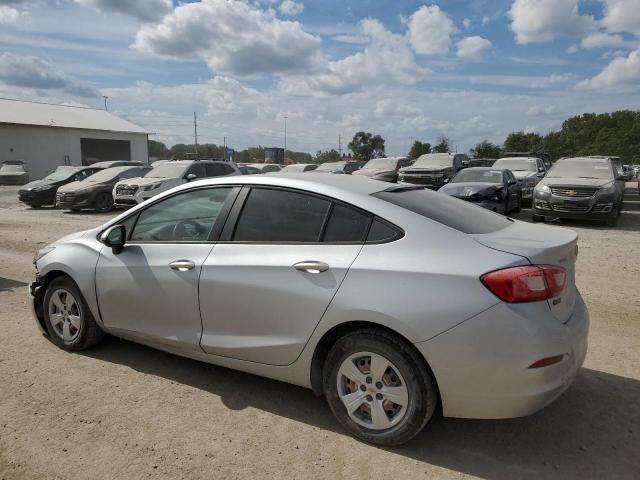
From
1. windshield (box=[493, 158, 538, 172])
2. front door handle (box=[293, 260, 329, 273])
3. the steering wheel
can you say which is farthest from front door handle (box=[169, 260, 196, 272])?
windshield (box=[493, 158, 538, 172])

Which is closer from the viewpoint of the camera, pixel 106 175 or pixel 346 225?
pixel 346 225

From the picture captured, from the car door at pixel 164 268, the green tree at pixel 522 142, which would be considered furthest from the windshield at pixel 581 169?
the green tree at pixel 522 142

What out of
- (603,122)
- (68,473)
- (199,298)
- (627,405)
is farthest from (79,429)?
(603,122)

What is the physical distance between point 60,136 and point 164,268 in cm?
4538

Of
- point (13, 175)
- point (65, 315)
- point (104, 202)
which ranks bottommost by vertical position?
point (104, 202)

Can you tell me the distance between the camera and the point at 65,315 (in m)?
4.36

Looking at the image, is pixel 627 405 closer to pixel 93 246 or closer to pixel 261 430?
pixel 261 430

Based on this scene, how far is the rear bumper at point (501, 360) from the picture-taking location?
2.55 metres

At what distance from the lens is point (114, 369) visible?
159 inches

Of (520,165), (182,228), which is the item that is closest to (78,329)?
(182,228)

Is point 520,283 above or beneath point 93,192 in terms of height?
above

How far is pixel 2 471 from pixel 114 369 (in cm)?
131

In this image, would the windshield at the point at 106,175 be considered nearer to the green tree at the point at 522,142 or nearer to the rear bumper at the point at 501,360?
the rear bumper at the point at 501,360

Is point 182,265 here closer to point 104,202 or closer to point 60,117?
point 104,202
